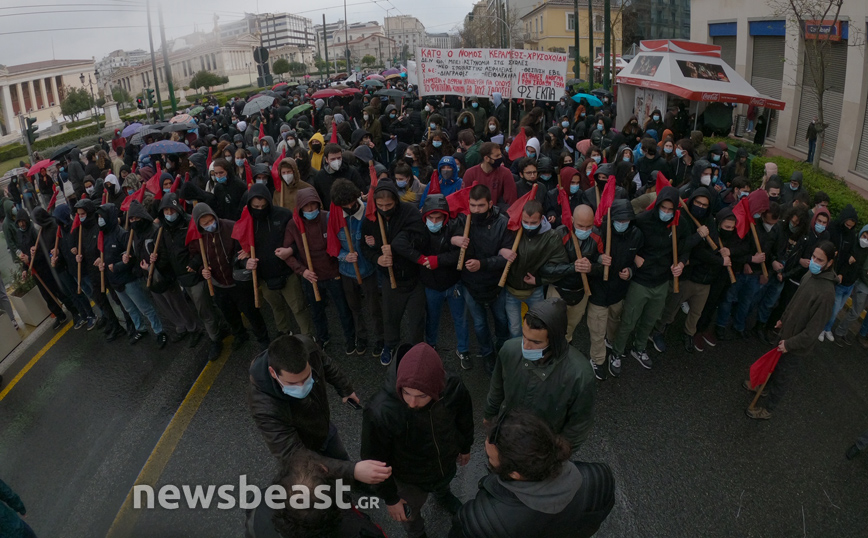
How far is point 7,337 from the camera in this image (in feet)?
22.6

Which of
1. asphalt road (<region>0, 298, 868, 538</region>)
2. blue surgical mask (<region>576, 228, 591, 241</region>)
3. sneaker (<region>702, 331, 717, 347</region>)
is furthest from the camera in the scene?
sneaker (<region>702, 331, 717, 347</region>)

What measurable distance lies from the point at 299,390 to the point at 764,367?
3.75 m

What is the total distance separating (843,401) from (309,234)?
5169 millimetres

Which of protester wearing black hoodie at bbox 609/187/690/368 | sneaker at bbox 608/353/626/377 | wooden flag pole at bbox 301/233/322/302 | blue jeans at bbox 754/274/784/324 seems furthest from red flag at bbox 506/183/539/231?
blue jeans at bbox 754/274/784/324

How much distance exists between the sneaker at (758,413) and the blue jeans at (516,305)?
199cm

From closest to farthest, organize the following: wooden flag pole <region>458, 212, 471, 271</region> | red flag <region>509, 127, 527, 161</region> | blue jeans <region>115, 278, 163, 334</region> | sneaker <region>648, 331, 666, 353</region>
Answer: wooden flag pole <region>458, 212, 471, 271</region> → sneaker <region>648, 331, 666, 353</region> → blue jeans <region>115, 278, 163, 334</region> → red flag <region>509, 127, 527, 161</region>

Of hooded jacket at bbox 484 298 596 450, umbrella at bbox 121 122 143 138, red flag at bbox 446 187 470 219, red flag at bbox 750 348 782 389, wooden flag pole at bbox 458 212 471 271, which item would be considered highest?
umbrella at bbox 121 122 143 138

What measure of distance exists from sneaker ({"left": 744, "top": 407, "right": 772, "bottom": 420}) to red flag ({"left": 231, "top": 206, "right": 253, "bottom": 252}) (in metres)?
4.83

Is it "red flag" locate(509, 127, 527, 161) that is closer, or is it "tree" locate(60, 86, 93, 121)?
"red flag" locate(509, 127, 527, 161)

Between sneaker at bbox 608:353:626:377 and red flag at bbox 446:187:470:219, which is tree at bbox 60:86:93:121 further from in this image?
sneaker at bbox 608:353:626:377

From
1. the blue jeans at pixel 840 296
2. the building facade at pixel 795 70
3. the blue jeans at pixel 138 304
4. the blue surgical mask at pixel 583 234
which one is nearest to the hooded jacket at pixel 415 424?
the blue surgical mask at pixel 583 234

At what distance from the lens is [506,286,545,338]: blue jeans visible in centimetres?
526

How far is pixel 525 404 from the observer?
3.37 metres

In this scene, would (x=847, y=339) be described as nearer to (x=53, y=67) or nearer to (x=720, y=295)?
(x=720, y=295)
